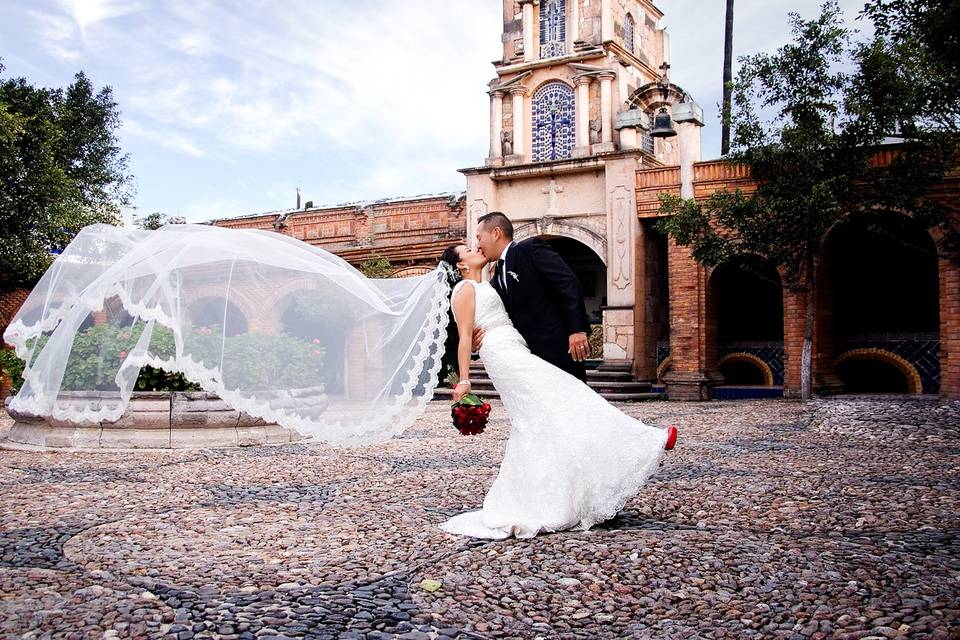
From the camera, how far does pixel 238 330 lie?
6.88 m

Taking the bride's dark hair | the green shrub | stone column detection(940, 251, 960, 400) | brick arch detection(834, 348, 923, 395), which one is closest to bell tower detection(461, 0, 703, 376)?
brick arch detection(834, 348, 923, 395)

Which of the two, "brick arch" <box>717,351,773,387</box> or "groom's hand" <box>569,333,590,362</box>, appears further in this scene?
→ "brick arch" <box>717,351,773,387</box>

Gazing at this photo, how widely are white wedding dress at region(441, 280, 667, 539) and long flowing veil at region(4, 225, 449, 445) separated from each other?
55.1 inches

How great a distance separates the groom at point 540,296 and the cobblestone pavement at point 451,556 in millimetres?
1135

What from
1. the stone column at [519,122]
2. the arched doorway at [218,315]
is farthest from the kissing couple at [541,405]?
the stone column at [519,122]

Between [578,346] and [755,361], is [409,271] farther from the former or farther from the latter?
[578,346]

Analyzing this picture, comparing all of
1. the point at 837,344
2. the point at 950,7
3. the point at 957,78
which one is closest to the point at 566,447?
the point at 950,7

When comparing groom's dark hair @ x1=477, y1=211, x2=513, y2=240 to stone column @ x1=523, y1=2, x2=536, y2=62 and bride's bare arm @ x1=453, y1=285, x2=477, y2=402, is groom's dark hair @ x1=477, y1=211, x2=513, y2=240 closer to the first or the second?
bride's bare arm @ x1=453, y1=285, x2=477, y2=402

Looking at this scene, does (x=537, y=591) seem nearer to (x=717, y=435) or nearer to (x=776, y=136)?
(x=717, y=435)

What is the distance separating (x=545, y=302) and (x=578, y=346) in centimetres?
36

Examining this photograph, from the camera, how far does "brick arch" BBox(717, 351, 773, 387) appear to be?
19.8m

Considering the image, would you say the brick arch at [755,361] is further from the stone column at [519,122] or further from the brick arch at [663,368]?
the stone column at [519,122]

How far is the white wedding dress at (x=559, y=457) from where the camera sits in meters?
4.66

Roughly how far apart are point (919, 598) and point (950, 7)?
667 cm
